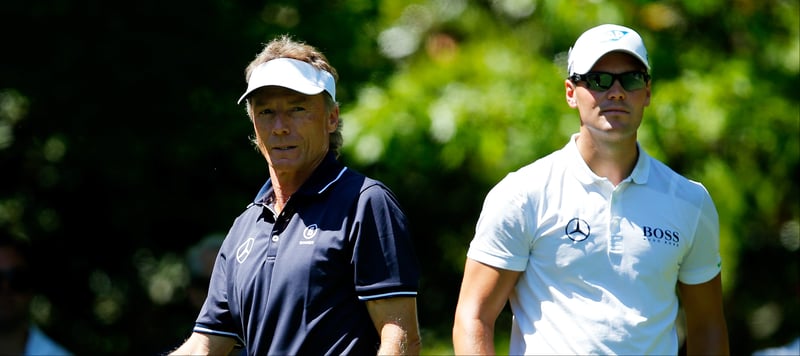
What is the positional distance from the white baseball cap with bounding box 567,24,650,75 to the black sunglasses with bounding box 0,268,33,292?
411cm

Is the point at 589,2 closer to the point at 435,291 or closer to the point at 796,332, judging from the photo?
the point at 435,291

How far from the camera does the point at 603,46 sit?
4117 millimetres

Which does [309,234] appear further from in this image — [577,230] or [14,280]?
[14,280]

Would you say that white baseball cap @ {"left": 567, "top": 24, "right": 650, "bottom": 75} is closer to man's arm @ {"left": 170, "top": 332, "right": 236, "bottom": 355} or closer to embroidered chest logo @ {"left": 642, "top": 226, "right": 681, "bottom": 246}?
embroidered chest logo @ {"left": 642, "top": 226, "right": 681, "bottom": 246}

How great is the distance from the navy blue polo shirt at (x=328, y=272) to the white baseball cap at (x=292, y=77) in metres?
0.31

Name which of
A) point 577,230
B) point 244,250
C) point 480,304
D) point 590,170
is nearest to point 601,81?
point 590,170

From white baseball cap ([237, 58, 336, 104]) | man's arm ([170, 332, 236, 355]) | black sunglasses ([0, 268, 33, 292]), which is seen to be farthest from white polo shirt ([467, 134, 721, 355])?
black sunglasses ([0, 268, 33, 292])

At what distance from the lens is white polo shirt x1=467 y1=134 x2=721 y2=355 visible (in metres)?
3.96

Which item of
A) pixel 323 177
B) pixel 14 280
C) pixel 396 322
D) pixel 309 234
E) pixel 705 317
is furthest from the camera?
pixel 14 280

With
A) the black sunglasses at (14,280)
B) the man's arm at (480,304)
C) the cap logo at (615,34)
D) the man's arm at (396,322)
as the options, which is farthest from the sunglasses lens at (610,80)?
the black sunglasses at (14,280)

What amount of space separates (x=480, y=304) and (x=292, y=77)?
968mm

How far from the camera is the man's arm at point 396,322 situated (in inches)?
148

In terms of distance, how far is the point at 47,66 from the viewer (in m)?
8.16

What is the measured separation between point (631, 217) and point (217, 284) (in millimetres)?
1427
